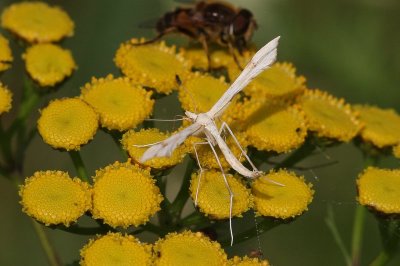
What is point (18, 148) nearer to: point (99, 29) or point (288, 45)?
point (99, 29)

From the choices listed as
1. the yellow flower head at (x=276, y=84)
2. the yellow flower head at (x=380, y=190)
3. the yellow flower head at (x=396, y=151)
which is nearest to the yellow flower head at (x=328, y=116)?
the yellow flower head at (x=276, y=84)

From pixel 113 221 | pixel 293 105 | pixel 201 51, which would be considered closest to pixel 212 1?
pixel 201 51

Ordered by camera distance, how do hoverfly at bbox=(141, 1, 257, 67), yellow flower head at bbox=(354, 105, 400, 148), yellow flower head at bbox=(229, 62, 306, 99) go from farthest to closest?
hoverfly at bbox=(141, 1, 257, 67) < yellow flower head at bbox=(354, 105, 400, 148) < yellow flower head at bbox=(229, 62, 306, 99)

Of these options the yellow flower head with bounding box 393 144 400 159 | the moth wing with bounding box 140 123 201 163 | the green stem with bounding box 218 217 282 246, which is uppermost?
the moth wing with bounding box 140 123 201 163

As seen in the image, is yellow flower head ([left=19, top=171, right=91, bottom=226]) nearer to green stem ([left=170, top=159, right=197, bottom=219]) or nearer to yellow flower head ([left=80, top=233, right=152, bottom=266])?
yellow flower head ([left=80, top=233, right=152, bottom=266])

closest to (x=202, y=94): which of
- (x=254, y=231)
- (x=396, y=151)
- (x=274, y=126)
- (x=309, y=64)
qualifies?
(x=274, y=126)

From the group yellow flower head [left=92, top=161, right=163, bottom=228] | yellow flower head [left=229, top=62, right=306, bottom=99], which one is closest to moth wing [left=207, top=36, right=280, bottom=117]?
yellow flower head [left=92, top=161, right=163, bottom=228]
